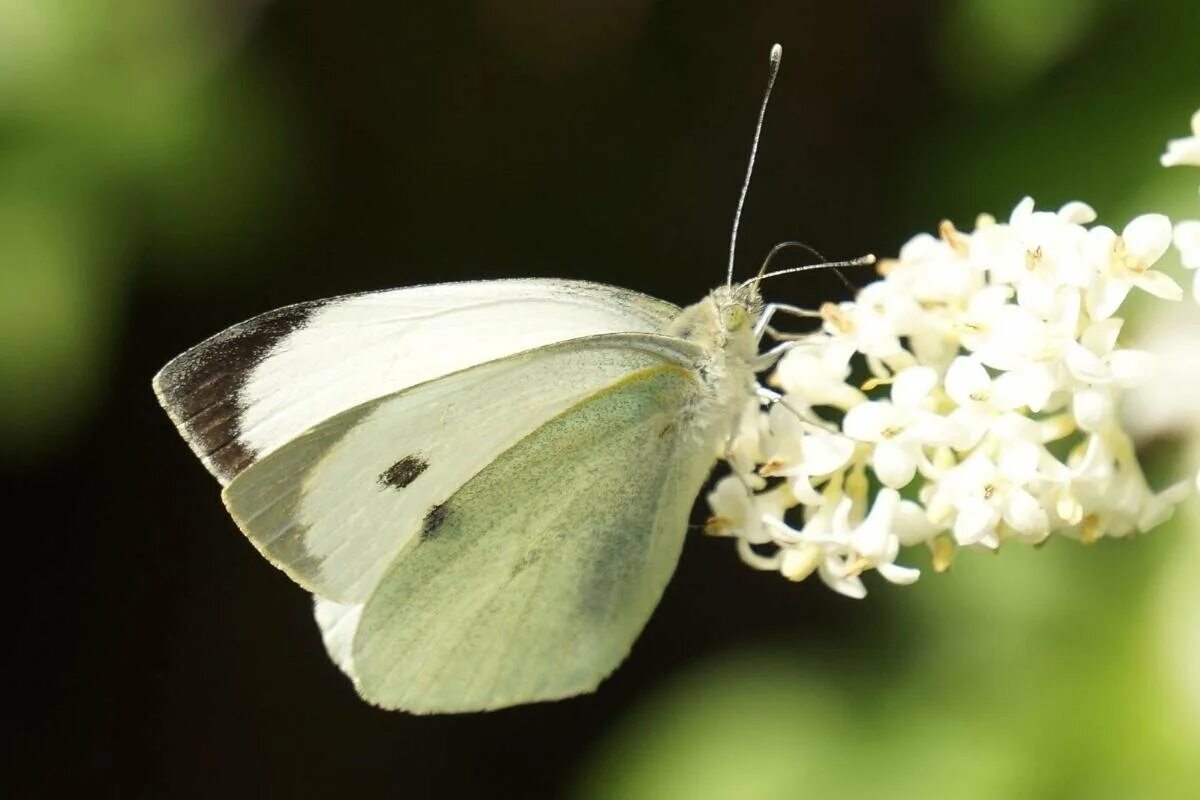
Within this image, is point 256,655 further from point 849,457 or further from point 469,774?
point 849,457

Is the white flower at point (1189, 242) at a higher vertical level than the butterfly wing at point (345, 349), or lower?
higher

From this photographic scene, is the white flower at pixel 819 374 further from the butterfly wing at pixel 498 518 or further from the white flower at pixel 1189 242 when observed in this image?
the white flower at pixel 1189 242

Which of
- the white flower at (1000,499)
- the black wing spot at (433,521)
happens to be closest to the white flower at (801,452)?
the white flower at (1000,499)

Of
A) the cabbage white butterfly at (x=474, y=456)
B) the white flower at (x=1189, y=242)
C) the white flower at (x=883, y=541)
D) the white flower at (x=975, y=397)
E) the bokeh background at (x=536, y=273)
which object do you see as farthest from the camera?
the bokeh background at (x=536, y=273)

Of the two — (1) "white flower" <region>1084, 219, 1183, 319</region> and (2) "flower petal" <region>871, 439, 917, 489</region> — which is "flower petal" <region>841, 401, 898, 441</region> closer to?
(2) "flower petal" <region>871, 439, 917, 489</region>

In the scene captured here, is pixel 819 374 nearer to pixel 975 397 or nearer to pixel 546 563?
pixel 975 397

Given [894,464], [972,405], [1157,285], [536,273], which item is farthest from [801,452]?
[536,273]

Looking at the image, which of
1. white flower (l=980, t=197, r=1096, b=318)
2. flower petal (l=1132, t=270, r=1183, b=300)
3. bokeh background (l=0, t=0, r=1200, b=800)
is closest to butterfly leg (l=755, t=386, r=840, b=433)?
white flower (l=980, t=197, r=1096, b=318)
